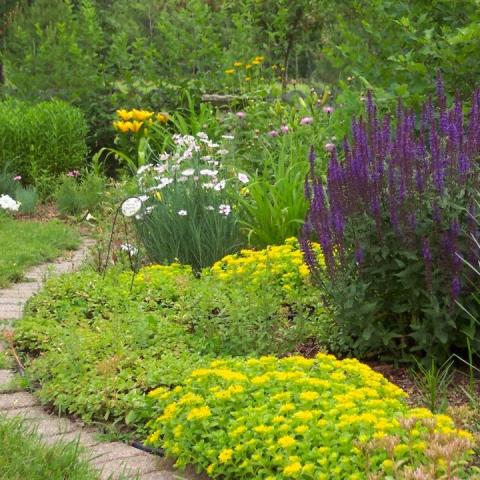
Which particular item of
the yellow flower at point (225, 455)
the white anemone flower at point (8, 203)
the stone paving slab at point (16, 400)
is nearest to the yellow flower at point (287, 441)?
the yellow flower at point (225, 455)

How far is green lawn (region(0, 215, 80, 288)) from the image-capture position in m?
7.48

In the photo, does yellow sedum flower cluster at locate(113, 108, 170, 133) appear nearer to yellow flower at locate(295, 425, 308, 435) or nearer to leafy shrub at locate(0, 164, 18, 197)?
leafy shrub at locate(0, 164, 18, 197)

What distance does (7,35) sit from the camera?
51.0 ft

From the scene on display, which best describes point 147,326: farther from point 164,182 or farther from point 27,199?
point 27,199

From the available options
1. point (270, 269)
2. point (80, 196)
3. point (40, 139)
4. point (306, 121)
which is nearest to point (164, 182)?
point (270, 269)

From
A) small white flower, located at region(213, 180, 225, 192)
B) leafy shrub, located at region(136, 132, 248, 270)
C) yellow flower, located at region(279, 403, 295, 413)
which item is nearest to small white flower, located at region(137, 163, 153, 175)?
leafy shrub, located at region(136, 132, 248, 270)

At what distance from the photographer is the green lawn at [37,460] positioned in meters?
3.53

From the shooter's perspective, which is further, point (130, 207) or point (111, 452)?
point (130, 207)

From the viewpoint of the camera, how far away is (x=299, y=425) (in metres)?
3.54

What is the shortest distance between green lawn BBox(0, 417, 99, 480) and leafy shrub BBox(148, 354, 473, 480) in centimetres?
35

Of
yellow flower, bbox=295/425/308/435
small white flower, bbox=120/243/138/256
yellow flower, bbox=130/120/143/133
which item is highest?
yellow flower, bbox=295/425/308/435

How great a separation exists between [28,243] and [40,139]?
2970 millimetres

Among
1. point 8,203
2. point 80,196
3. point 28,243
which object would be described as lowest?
point 80,196

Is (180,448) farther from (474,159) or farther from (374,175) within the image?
(474,159)
